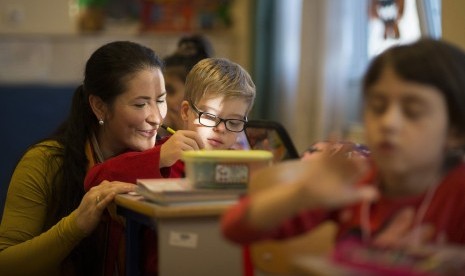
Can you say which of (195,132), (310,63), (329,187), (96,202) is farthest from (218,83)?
(310,63)

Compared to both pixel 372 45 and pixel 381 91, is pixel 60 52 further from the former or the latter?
pixel 381 91

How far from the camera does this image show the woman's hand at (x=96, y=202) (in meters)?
2.03

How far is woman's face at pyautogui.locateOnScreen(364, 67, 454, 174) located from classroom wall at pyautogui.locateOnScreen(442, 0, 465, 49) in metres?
1.18

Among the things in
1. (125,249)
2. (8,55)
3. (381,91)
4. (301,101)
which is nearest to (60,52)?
(8,55)

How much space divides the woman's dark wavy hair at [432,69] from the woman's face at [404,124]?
0.4 inches

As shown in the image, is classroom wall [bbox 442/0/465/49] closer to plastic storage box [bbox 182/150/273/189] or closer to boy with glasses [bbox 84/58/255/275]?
boy with glasses [bbox 84/58/255/275]

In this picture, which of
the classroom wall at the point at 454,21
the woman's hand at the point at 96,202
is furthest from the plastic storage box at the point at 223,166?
the classroom wall at the point at 454,21

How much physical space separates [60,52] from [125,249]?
10.8 ft

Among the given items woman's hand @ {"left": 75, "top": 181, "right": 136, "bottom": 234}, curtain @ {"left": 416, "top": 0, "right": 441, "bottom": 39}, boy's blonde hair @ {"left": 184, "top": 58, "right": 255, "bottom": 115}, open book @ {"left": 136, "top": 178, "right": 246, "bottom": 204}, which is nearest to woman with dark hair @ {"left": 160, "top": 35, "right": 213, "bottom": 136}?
boy's blonde hair @ {"left": 184, "top": 58, "right": 255, "bottom": 115}

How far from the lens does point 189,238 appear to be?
1.85 meters

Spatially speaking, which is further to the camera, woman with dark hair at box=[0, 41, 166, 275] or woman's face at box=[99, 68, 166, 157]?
woman's face at box=[99, 68, 166, 157]

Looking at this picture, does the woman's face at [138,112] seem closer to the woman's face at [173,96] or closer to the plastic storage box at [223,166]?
the plastic storage box at [223,166]

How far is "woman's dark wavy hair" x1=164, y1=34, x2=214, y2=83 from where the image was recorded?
→ 327 centimetres

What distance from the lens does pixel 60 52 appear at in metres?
5.21
